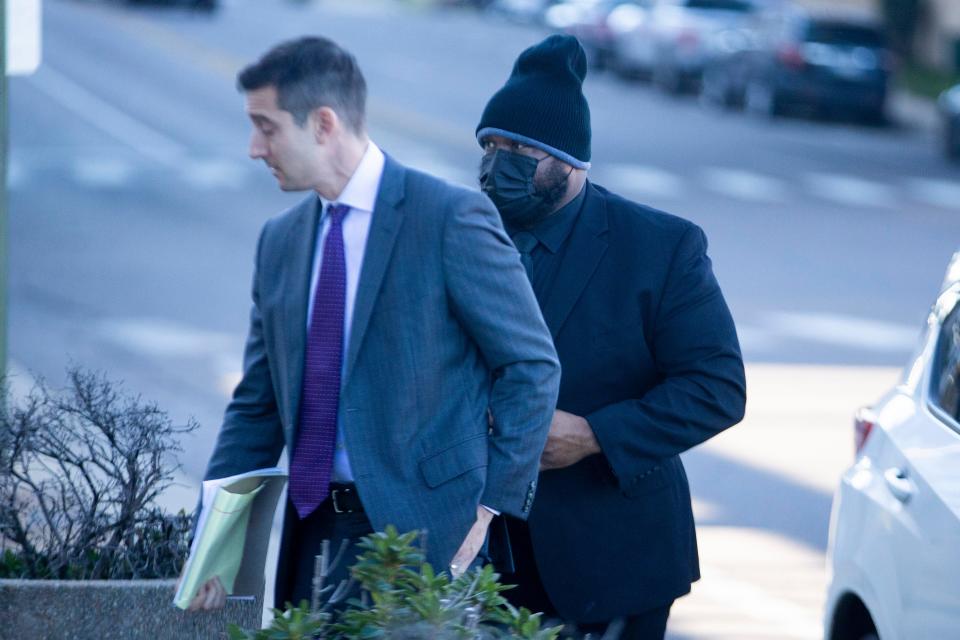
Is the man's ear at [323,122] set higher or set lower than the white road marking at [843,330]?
higher

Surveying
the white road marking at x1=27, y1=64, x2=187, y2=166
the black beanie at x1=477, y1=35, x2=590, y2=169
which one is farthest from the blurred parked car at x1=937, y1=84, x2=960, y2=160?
the black beanie at x1=477, y1=35, x2=590, y2=169

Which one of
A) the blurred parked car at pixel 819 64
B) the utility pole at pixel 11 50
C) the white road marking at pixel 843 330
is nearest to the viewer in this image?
the utility pole at pixel 11 50

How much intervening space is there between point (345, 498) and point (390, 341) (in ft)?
1.12

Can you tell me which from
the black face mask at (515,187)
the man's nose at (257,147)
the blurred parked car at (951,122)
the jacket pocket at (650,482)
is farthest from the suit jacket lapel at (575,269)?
the blurred parked car at (951,122)

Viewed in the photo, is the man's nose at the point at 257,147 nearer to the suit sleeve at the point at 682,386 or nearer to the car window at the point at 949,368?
the suit sleeve at the point at 682,386

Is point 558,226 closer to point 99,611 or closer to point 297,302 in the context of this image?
point 297,302

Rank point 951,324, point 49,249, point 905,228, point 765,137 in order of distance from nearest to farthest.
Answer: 1. point 951,324
2. point 49,249
3. point 905,228
4. point 765,137

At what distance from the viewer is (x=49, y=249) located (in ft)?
47.2

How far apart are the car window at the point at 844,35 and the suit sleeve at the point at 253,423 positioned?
965 inches

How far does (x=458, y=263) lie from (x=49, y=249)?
1167 cm

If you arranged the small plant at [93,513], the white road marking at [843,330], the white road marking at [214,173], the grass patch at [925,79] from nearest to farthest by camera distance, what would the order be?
1. the small plant at [93,513]
2. the white road marking at [843,330]
3. the white road marking at [214,173]
4. the grass patch at [925,79]

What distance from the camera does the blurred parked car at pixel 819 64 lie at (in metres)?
27.0

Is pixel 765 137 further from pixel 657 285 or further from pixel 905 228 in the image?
pixel 657 285

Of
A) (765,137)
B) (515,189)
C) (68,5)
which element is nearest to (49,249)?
(515,189)
